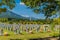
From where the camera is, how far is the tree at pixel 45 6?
4766 millimetres

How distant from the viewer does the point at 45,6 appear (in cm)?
479

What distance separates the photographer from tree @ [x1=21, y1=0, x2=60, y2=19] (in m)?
4.77

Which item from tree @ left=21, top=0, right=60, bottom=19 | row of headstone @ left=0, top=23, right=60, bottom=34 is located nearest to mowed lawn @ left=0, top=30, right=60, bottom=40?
row of headstone @ left=0, top=23, right=60, bottom=34

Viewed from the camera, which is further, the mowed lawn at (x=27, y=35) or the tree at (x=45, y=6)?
the tree at (x=45, y=6)

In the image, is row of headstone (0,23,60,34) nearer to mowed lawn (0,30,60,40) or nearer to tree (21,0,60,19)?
mowed lawn (0,30,60,40)

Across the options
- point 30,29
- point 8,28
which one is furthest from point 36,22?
Result: point 8,28

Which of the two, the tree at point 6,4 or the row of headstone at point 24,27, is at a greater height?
the tree at point 6,4

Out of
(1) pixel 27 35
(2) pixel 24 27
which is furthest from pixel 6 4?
(1) pixel 27 35

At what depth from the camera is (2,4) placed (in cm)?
467

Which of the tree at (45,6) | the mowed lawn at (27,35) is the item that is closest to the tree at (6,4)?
the tree at (45,6)

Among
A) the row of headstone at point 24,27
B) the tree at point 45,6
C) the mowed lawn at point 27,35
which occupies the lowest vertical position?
the mowed lawn at point 27,35

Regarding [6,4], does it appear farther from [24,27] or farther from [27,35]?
[27,35]

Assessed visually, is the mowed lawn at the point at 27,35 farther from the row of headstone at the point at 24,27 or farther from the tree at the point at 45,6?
the tree at the point at 45,6

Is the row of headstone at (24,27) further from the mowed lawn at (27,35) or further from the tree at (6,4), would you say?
the tree at (6,4)
